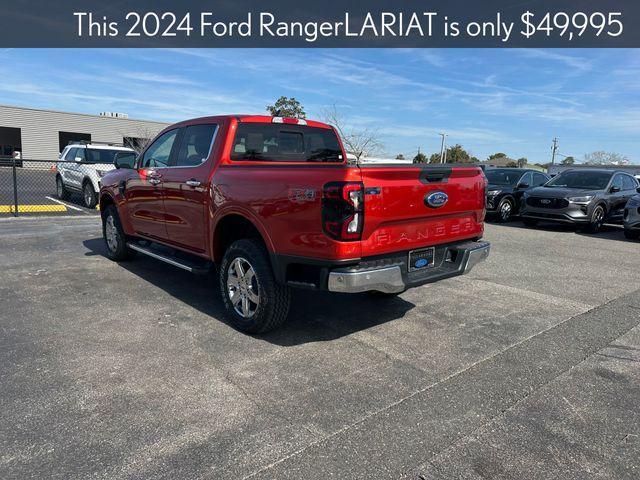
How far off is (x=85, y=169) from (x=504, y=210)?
11.9 meters

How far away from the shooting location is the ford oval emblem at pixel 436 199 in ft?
12.9

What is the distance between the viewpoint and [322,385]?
3.32 metres

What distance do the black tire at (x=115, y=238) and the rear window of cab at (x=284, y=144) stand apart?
2.90 m

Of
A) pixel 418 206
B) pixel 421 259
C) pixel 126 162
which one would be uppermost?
pixel 126 162

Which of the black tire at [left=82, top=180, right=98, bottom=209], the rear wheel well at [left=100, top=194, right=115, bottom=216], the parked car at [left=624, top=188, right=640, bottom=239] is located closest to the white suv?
the black tire at [left=82, top=180, right=98, bottom=209]

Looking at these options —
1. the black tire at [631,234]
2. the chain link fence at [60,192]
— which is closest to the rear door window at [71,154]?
the chain link fence at [60,192]

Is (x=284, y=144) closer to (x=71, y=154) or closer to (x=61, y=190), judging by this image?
(x=71, y=154)

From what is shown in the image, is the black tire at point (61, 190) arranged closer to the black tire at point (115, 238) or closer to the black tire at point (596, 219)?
the black tire at point (115, 238)

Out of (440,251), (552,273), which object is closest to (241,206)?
(440,251)

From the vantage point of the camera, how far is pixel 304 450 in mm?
2574

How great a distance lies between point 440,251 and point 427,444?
6.46 feet

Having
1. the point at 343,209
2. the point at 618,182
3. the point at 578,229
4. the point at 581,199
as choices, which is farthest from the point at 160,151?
the point at 618,182

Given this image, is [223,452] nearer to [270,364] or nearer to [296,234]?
[270,364]

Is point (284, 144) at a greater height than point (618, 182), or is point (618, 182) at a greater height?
point (284, 144)
